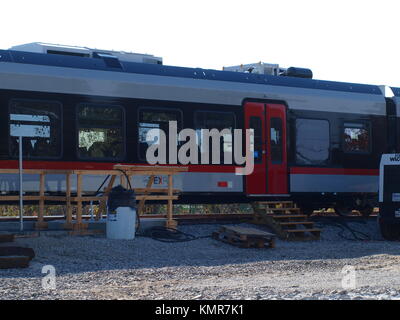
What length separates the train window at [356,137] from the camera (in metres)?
20.1

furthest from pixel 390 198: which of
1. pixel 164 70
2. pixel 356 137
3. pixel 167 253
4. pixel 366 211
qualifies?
pixel 167 253

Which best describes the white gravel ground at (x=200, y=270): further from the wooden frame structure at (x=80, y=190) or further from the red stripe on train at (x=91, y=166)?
the red stripe on train at (x=91, y=166)

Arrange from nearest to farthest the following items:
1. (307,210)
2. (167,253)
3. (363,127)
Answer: (167,253) → (363,127) → (307,210)

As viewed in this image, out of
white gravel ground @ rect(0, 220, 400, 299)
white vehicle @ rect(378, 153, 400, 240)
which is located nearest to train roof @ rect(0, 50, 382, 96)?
white vehicle @ rect(378, 153, 400, 240)

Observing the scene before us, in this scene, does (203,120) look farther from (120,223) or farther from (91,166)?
(120,223)

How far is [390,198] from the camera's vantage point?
17031 millimetres

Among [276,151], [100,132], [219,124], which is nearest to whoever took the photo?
[100,132]

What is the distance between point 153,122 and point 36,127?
2750mm

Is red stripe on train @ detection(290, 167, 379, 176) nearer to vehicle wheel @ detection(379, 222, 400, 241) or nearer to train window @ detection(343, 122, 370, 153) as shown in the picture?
train window @ detection(343, 122, 370, 153)

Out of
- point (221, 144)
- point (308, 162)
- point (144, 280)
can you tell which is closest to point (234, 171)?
point (221, 144)

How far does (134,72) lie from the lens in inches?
676

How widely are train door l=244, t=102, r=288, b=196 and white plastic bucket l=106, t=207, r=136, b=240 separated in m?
4.66

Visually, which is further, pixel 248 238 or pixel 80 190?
pixel 248 238

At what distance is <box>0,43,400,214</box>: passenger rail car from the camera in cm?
1573
